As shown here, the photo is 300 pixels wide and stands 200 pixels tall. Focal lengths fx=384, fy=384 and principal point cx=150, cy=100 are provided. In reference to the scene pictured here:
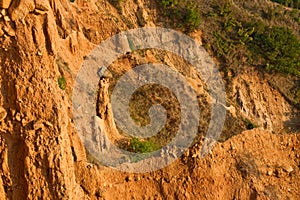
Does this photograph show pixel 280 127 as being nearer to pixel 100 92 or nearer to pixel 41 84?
pixel 100 92

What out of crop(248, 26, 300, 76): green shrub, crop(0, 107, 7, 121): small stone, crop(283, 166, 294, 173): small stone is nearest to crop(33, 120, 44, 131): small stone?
crop(0, 107, 7, 121): small stone

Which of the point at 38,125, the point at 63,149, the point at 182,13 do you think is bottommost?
the point at 63,149

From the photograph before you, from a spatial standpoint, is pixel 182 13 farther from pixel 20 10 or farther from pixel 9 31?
pixel 9 31

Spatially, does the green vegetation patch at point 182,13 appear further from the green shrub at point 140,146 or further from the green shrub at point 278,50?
the green shrub at point 140,146

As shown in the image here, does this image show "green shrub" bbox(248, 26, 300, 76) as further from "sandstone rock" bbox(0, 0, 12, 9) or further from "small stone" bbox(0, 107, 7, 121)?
"small stone" bbox(0, 107, 7, 121)

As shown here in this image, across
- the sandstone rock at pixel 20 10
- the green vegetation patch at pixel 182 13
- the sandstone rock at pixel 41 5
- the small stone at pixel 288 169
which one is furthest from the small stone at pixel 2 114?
the green vegetation patch at pixel 182 13

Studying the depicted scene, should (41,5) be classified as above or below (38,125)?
above

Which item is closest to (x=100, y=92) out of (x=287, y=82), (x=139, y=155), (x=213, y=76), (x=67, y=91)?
(x=67, y=91)

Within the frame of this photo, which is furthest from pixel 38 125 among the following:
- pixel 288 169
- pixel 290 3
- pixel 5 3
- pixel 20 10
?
pixel 290 3
